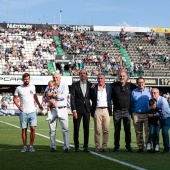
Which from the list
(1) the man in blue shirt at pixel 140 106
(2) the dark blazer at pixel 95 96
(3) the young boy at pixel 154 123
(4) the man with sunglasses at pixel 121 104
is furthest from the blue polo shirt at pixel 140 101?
(2) the dark blazer at pixel 95 96

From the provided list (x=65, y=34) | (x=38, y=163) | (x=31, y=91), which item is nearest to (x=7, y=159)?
(x=38, y=163)

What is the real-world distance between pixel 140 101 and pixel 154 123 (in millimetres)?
695

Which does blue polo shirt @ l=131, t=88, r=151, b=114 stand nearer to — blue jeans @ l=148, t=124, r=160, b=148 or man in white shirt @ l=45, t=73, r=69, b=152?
blue jeans @ l=148, t=124, r=160, b=148

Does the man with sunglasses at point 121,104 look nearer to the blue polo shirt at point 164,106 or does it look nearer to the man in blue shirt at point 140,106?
the man in blue shirt at point 140,106

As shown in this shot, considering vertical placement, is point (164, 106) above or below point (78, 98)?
below

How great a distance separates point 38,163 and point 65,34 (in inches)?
2030

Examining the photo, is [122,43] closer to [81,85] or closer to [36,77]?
[36,77]

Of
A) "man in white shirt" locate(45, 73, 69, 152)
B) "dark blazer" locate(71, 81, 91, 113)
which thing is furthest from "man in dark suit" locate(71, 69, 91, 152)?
"man in white shirt" locate(45, 73, 69, 152)

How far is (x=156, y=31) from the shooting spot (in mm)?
70812

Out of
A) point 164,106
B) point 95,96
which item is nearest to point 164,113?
point 164,106

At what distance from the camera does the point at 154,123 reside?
47.7ft

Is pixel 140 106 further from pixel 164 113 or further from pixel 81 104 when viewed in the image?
pixel 81 104

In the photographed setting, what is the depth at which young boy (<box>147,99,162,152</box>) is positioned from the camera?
1440 cm

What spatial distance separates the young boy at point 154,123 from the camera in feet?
47.2
